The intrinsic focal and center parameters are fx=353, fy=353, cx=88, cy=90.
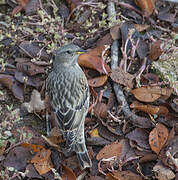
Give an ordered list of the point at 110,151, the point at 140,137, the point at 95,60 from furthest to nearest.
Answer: the point at 95,60
the point at 140,137
the point at 110,151

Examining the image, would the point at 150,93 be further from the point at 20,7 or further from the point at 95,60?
the point at 20,7

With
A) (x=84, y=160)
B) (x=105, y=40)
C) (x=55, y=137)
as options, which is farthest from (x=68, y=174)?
(x=105, y=40)

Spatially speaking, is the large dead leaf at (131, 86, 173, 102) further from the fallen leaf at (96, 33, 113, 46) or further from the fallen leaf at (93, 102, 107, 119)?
the fallen leaf at (96, 33, 113, 46)

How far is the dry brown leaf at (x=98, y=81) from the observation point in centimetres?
555

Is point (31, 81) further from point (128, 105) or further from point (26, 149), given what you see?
point (128, 105)

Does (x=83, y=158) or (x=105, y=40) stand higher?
(x=105, y=40)

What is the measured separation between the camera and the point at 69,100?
5238mm

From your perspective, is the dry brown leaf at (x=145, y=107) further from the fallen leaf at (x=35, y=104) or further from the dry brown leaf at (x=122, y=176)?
the fallen leaf at (x=35, y=104)

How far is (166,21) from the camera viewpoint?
20.3ft

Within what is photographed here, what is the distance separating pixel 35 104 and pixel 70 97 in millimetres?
551

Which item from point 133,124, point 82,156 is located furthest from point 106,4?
point 82,156

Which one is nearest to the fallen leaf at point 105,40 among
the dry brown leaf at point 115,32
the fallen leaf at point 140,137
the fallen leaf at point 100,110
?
the dry brown leaf at point 115,32

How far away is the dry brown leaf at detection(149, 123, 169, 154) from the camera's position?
4945 mm

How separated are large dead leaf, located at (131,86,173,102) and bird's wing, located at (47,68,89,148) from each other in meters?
0.77
